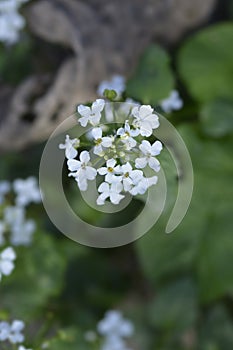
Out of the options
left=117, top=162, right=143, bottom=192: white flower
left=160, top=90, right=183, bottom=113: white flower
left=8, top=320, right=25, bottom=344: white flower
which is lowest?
left=8, top=320, right=25, bottom=344: white flower

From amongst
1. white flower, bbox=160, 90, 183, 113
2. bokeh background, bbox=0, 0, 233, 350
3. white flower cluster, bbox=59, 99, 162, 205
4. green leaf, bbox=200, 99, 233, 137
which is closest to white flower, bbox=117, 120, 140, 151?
white flower cluster, bbox=59, 99, 162, 205

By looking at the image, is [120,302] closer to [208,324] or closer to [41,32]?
[208,324]

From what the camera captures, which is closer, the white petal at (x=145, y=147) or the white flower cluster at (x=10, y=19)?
the white petal at (x=145, y=147)

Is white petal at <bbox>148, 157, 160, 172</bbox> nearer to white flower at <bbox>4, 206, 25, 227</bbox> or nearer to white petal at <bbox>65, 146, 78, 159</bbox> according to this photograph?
white petal at <bbox>65, 146, 78, 159</bbox>

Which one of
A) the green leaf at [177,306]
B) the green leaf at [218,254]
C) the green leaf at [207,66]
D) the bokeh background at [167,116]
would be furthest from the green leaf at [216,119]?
the green leaf at [177,306]

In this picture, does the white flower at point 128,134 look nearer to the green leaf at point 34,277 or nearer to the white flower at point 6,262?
the white flower at point 6,262

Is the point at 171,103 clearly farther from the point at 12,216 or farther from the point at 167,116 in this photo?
the point at 12,216
